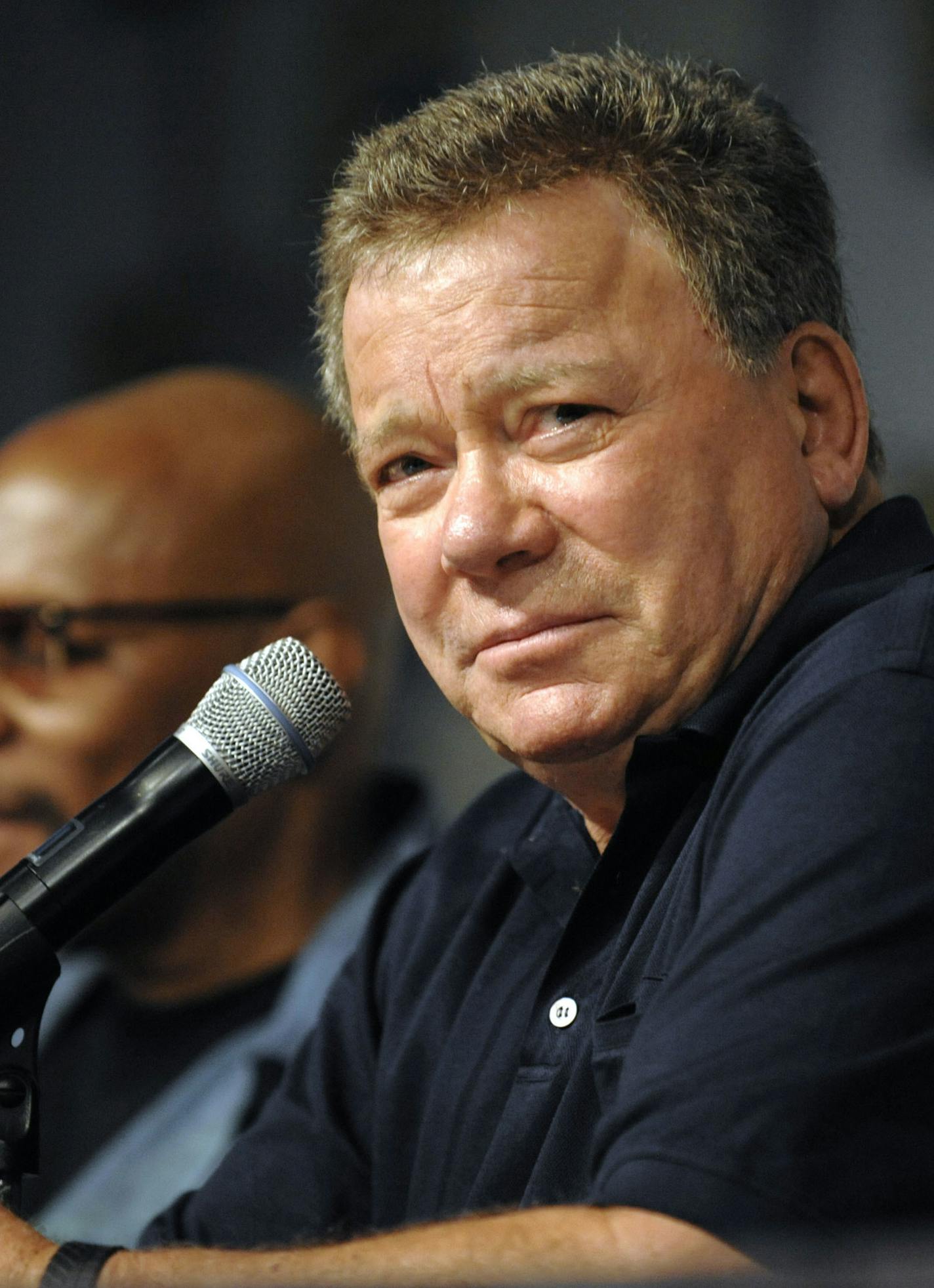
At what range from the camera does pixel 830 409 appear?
1.49 meters

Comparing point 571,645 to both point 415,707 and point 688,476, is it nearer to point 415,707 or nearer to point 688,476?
point 688,476

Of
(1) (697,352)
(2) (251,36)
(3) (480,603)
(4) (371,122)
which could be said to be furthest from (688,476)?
(2) (251,36)

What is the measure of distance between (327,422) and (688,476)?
1.12 m

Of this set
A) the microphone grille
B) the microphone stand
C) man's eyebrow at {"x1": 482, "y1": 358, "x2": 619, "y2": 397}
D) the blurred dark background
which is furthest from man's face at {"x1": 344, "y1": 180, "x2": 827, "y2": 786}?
the blurred dark background

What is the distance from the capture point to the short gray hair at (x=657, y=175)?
1.43m

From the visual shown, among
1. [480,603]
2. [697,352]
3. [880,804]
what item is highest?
[697,352]

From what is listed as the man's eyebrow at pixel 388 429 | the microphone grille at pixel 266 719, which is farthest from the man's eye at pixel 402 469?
the microphone grille at pixel 266 719

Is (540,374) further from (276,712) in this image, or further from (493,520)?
(276,712)

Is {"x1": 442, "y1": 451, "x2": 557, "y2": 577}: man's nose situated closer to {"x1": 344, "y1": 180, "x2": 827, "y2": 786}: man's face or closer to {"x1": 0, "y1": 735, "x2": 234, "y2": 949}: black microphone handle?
{"x1": 344, "y1": 180, "x2": 827, "y2": 786}: man's face

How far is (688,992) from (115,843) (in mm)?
495

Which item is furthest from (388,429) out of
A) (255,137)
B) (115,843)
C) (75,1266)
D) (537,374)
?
Answer: (255,137)

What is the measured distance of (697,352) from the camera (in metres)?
1.40

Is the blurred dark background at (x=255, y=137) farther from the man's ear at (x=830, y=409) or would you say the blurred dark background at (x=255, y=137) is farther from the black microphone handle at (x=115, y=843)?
the black microphone handle at (x=115, y=843)

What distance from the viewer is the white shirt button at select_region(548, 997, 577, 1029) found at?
1.32 meters
